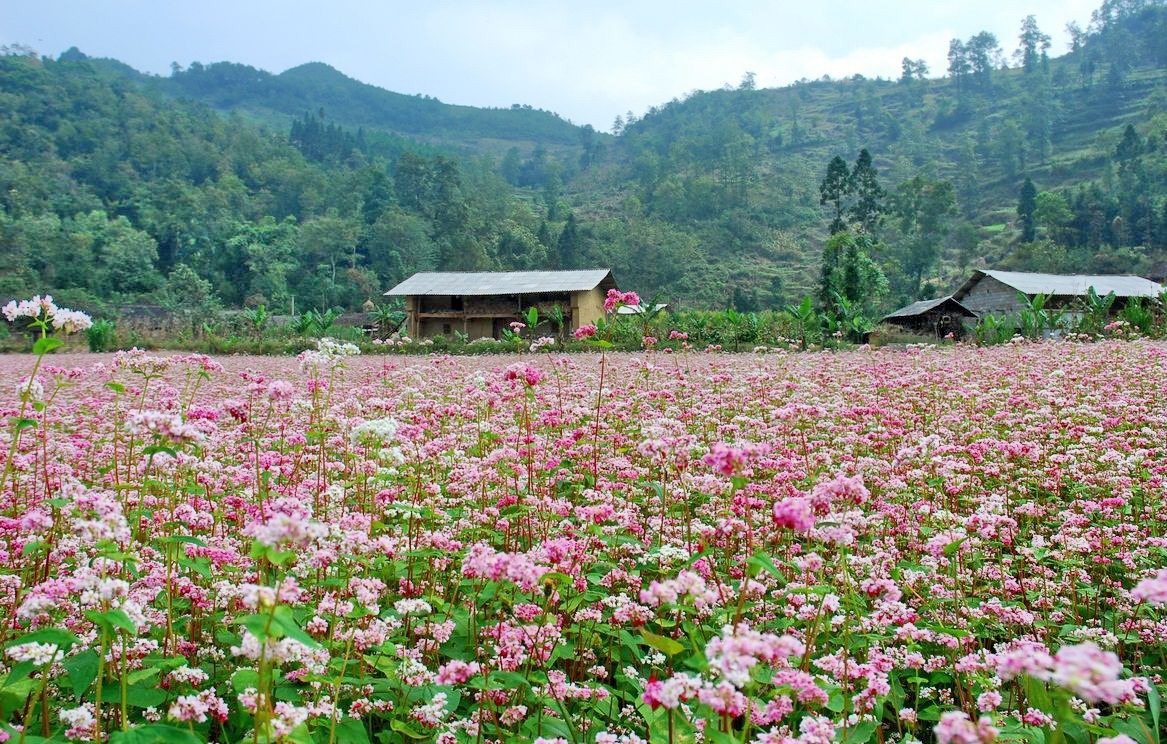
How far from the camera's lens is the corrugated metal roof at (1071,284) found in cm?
4281

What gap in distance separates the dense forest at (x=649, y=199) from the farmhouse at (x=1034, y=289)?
7.85 m

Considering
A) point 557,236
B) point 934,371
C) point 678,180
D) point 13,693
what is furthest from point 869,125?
point 13,693

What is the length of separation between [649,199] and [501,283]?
74288mm

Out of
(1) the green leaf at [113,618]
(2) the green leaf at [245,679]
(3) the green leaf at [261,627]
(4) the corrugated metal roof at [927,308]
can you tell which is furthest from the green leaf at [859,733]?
(4) the corrugated metal roof at [927,308]

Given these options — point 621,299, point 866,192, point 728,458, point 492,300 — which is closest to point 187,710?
point 728,458

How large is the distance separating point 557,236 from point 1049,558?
294ft

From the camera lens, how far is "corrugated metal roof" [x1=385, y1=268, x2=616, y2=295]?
46.8m

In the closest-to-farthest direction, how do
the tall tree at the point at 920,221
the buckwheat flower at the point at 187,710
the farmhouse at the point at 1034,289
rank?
the buckwheat flower at the point at 187,710
the farmhouse at the point at 1034,289
the tall tree at the point at 920,221

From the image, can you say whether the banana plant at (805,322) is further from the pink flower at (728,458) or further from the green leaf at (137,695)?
the green leaf at (137,695)

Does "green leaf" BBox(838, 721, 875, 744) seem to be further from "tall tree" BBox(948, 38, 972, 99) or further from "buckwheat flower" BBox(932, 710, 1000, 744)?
"tall tree" BBox(948, 38, 972, 99)

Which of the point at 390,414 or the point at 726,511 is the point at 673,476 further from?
the point at 390,414

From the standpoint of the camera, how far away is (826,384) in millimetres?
9898

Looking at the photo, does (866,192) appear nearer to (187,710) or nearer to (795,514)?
(795,514)

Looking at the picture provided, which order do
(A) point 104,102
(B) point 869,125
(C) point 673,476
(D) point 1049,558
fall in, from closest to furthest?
1. (D) point 1049,558
2. (C) point 673,476
3. (A) point 104,102
4. (B) point 869,125
